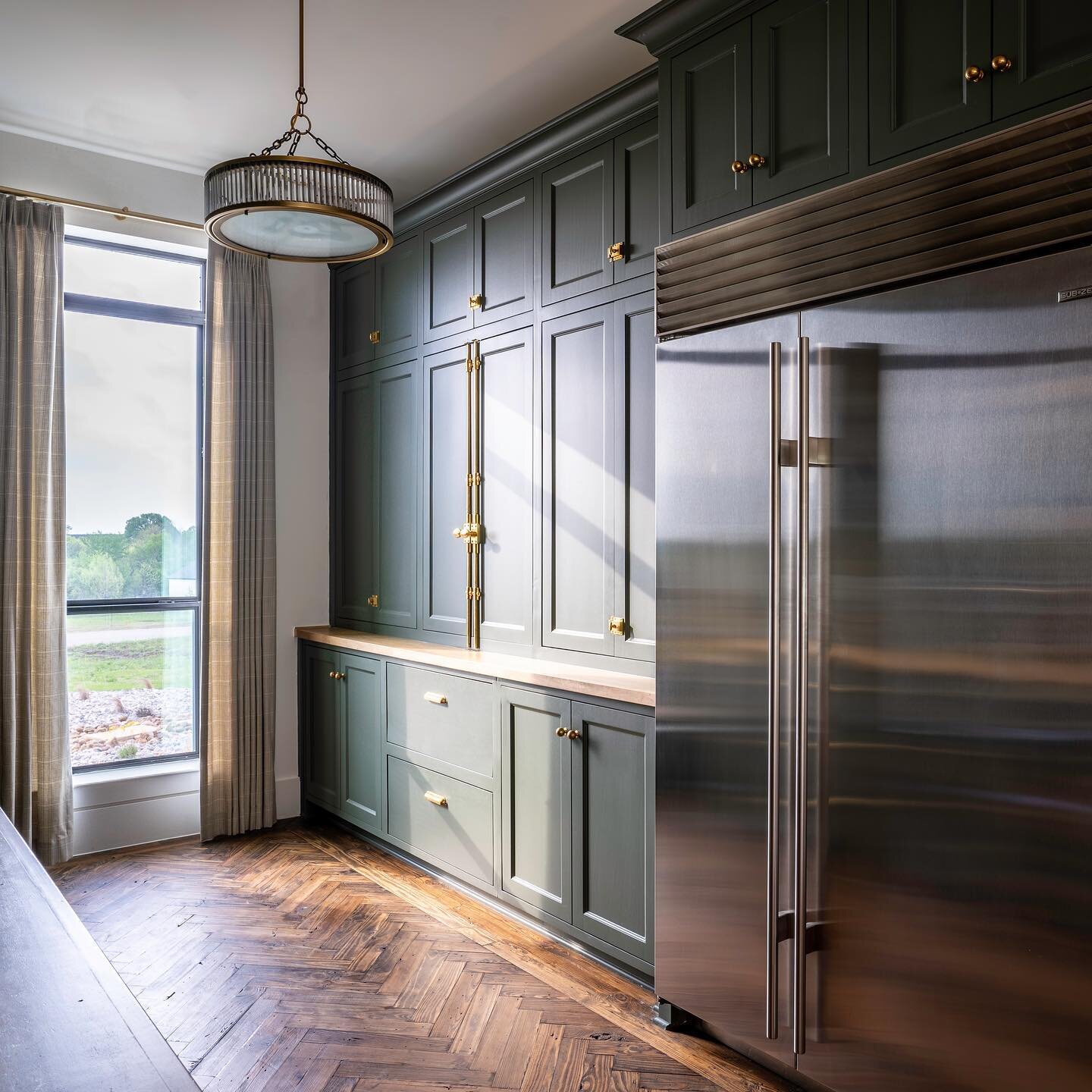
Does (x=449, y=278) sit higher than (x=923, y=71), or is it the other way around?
(x=449, y=278)

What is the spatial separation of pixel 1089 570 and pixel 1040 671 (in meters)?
0.19

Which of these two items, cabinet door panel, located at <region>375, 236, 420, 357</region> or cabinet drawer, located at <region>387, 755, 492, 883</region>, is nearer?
cabinet drawer, located at <region>387, 755, 492, 883</region>

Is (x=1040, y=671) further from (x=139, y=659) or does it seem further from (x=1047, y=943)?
(x=139, y=659)

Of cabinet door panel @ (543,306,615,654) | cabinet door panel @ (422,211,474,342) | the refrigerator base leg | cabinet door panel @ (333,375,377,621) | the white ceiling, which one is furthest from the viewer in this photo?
cabinet door panel @ (333,375,377,621)

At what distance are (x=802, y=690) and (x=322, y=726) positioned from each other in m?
2.71

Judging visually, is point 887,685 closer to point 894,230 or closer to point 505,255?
point 894,230

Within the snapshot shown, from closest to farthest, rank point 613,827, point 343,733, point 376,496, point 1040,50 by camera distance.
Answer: point 1040,50 → point 613,827 → point 343,733 → point 376,496

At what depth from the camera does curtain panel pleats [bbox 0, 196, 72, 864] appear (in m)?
3.33

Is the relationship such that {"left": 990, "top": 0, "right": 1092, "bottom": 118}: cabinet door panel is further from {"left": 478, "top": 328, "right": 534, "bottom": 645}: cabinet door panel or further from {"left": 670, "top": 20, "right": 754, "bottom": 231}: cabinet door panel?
{"left": 478, "top": 328, "right": 534, "bottom": 645}: cabinet door panel

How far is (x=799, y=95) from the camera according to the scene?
6.65 ft

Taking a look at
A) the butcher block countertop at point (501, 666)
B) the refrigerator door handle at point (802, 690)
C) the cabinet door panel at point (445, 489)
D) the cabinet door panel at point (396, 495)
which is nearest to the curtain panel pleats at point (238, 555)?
the butcher block countertop at point (501, 666)

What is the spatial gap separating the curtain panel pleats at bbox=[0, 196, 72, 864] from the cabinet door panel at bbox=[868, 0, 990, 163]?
299cm

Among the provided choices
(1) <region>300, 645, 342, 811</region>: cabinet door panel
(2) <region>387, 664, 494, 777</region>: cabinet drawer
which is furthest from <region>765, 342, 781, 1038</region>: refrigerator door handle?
(1) <region>300, 645, 342, 811</region>: cabinet door panel

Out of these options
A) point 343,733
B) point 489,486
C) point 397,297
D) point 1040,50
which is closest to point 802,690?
point 1040,50
